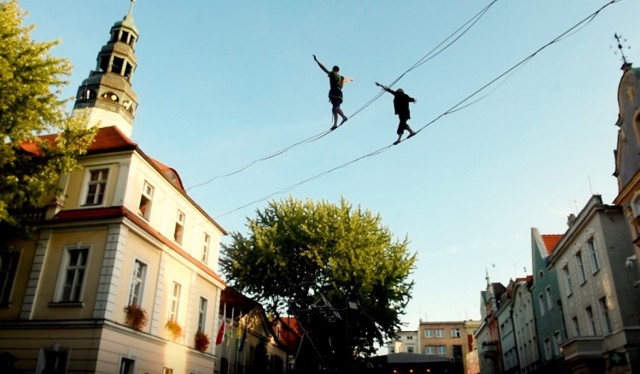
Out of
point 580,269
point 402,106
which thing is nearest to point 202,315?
A: point 402,106

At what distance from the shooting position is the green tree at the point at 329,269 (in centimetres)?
3253

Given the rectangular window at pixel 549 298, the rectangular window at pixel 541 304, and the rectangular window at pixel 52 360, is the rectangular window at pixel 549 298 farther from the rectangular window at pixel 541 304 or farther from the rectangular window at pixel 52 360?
the rectangular window at pixel 52 360

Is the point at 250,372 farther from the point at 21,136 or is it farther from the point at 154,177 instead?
the point at 21,136

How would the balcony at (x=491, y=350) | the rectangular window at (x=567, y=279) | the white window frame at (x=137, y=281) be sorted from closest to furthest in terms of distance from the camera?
the white window frame at (x=137, y=281), the rectangular window at (x=567, y=279), the balcony at (x=491, y=350)

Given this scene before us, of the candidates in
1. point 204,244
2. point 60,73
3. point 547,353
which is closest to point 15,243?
point 60,73

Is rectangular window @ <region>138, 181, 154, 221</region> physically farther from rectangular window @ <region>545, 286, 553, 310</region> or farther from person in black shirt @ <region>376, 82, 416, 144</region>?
rectangular window @ <region>545, 286, 553, 310</region>

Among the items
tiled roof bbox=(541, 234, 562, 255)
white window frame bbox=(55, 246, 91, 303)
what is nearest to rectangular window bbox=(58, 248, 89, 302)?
white window frame bbox=(55, 246, 91, 303)

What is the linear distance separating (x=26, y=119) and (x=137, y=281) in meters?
7.30

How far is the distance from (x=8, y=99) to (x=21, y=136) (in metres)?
1.38

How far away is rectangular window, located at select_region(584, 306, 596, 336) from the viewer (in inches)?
990

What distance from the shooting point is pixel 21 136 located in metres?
16.7

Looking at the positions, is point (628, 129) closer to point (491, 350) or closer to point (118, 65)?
point (118, 65)

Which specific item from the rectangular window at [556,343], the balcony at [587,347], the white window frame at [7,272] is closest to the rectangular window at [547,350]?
the rectangular window at [556,343]

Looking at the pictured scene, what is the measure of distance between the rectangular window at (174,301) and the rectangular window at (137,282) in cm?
252
